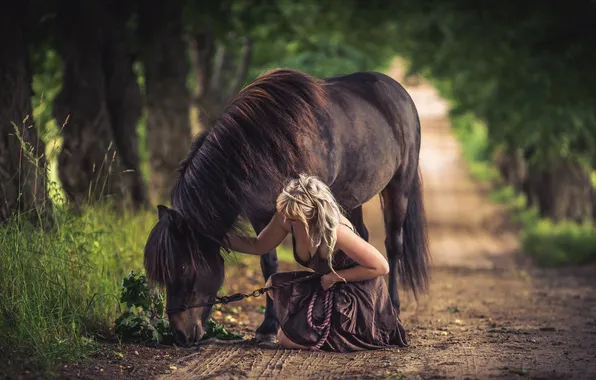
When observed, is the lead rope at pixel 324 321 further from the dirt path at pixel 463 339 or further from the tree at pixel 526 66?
the tree at pixel 526 66

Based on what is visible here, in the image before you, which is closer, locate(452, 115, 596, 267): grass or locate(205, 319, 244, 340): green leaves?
locate(205, 319, 244, 340): green leaves

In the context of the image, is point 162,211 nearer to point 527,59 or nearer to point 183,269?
point 183,269

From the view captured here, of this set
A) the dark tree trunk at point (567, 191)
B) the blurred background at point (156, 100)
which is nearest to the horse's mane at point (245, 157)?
the blurred background at point (156, 100)

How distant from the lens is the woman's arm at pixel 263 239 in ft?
21.1

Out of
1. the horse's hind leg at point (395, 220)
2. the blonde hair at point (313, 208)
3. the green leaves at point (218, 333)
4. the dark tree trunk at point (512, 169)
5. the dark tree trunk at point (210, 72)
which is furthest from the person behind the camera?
the dark tree trunk at point (512, 169)

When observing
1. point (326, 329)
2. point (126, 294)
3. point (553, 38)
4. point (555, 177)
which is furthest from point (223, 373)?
point (555, 177)

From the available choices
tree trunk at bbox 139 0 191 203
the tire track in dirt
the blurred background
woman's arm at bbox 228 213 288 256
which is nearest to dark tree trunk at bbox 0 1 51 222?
the blurred background

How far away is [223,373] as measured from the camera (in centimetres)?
584

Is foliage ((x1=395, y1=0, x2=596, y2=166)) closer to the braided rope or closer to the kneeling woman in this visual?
the kneeling woman

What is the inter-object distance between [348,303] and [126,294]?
1567 millimetres

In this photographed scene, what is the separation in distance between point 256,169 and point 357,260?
873 mm

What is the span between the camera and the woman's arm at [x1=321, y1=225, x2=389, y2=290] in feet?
21.0

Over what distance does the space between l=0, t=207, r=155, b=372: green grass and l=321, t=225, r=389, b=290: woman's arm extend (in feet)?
5.14

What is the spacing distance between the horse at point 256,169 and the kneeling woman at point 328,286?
206 millimetres
